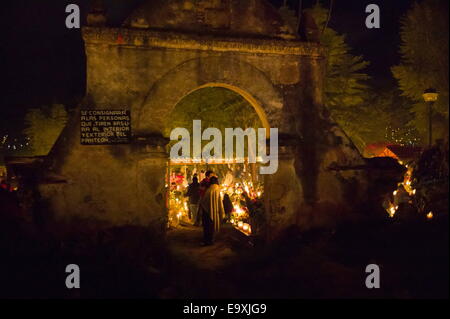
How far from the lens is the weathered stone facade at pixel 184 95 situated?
750 cm

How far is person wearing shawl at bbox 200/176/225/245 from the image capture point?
895 cm

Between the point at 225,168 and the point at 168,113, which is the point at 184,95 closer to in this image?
the point at 168,113

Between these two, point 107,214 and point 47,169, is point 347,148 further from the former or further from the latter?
point 47,169

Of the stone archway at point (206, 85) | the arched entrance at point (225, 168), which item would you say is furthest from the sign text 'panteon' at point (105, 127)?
the arched entrance at point (225, 168)

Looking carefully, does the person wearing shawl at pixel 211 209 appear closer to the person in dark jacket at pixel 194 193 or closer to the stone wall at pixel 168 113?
the stone wall at pixel 168 113

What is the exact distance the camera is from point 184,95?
7852mm

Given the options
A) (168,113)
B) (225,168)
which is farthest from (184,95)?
(225,168)

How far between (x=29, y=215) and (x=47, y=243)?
2.00ft

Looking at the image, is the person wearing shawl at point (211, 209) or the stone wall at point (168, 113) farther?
the person wearing shawl at point (211, 209)

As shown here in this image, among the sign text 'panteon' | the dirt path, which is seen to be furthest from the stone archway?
the dirt path

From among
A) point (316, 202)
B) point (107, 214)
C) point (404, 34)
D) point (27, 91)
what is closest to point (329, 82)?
point (404, 34)

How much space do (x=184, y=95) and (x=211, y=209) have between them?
8.83 ft

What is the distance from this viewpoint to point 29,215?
7191mm

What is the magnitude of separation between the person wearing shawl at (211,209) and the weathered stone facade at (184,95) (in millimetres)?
1318
